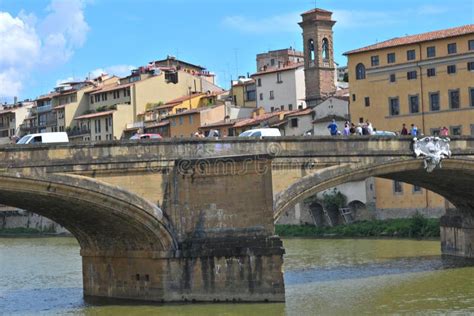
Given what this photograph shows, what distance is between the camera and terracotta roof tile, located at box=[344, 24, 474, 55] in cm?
5553

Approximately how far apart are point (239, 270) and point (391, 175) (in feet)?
32.4

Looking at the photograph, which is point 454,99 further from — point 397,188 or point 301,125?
point 301,125

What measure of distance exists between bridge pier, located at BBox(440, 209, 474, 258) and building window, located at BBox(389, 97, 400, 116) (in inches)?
652

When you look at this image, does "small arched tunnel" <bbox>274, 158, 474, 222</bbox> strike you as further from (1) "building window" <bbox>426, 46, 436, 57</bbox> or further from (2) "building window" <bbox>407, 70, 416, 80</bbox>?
(2) "building window" <bbox>407, 70, 416, 80</bbox>

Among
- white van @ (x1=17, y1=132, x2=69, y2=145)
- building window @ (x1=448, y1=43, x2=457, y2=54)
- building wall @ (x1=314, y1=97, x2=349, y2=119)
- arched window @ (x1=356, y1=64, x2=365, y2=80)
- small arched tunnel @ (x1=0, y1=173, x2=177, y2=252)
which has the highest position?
building window @ (x1=448, y1=43, x2=457, y2=54)

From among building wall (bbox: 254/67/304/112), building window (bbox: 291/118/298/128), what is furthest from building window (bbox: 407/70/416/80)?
building wall (bbox: 254/67/304/112)

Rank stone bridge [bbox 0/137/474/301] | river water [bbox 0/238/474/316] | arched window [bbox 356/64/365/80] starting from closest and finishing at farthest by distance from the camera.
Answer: stone bridge [bbox 0/137/474/301], river water [bbox 0/238/474/316], arched window [bbox 356/64/365/80]

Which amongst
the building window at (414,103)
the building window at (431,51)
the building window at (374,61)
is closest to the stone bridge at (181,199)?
the building window at (431,51)

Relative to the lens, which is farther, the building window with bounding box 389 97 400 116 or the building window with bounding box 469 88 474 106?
the building window with bounding box 389 97 400 116

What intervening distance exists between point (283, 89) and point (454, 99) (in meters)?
25.5

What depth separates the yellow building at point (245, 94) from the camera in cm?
8294

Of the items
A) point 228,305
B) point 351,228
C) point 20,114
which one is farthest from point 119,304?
point 20,114

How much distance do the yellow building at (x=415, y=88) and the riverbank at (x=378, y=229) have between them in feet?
7.25

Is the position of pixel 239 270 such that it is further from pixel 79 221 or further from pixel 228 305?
pixel 79 221
